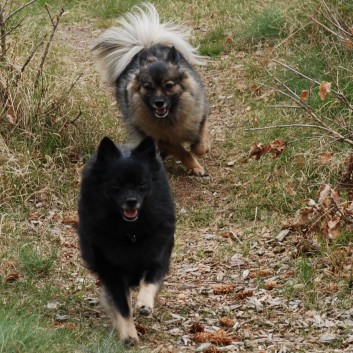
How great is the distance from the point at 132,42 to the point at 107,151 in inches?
163

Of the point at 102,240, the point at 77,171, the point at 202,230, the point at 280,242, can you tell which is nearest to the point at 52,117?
the point at 77,171

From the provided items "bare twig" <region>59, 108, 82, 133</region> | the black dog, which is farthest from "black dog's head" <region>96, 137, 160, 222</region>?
"bare twig" <region>59, 108, 82, 133</region>

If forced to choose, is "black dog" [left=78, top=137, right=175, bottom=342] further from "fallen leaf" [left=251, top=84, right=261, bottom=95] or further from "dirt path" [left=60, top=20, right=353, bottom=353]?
"fallen leaf" [left=251, top=84, right=261, bottom=95]

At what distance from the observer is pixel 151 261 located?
17.1 ft

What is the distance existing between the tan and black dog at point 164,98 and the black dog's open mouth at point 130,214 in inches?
126

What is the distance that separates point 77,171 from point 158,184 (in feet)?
8.40

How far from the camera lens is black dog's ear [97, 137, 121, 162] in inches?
200

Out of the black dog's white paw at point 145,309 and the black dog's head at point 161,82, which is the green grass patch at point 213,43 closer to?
the black dog's head at point 161,82

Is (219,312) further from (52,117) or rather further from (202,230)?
(52,117)

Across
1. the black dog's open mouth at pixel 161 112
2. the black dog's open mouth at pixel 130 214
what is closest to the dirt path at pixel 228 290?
the black dog's open mouth at pixel 161 112

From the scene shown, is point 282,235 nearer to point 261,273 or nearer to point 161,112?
point 261,273

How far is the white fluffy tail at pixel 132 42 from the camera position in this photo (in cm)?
900

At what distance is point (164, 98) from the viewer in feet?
26.9

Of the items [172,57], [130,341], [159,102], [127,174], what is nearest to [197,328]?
[130,341]
